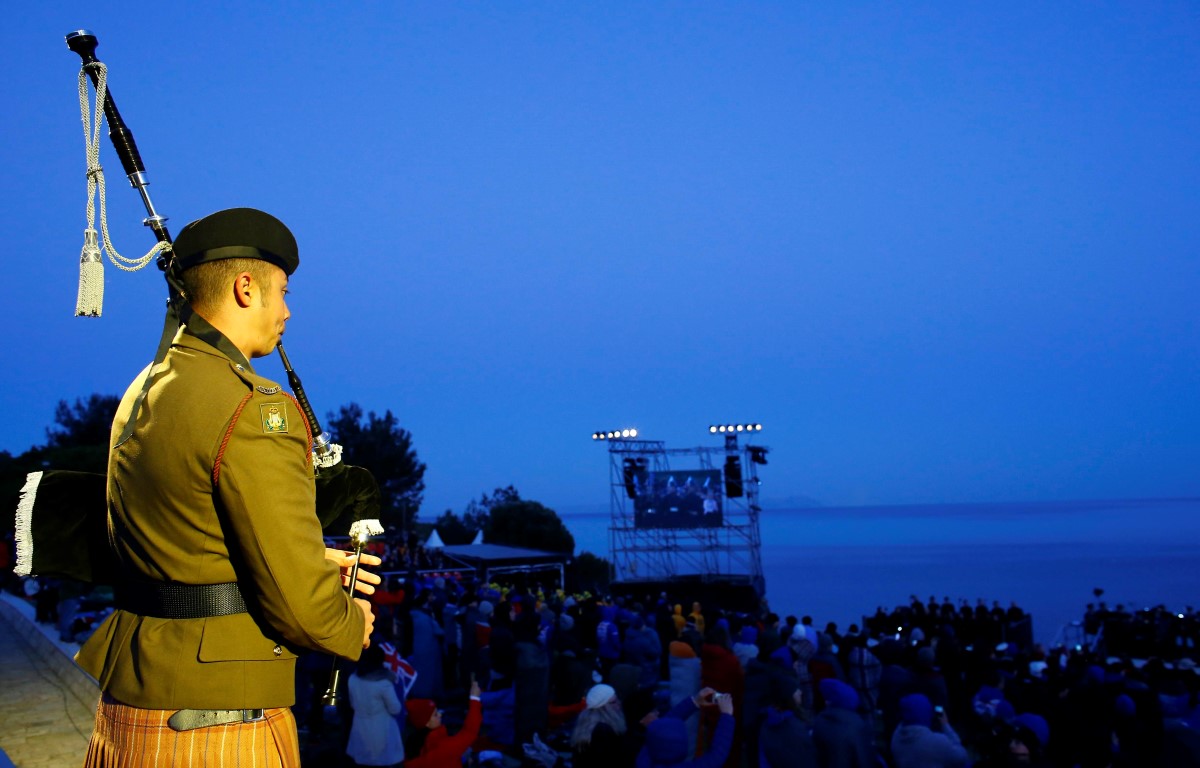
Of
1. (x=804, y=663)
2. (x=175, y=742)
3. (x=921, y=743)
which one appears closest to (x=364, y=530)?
(x=175, y=742)

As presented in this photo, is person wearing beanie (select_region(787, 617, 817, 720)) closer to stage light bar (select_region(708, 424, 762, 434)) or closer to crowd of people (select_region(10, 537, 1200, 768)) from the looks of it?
crowd of people (select_region(10, 537, 1200, 768))

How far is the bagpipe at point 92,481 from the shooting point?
1.79 meters

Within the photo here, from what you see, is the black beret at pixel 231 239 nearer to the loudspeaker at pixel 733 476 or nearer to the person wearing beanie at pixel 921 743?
the person wearing beanie at pixel 921 743

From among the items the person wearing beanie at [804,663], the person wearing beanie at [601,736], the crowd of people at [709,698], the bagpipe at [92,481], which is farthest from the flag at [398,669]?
the bagpipe at [92,481]

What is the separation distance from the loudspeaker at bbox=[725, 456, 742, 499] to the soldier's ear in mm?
27937

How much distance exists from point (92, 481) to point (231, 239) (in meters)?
0.61

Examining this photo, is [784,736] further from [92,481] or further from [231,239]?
[231,239]

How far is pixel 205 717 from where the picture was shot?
1.51 metres

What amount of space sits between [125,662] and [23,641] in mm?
9191

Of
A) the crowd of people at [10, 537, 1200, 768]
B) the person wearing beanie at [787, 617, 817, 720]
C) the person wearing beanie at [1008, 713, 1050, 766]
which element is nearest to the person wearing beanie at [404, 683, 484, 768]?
the crowd of people at [10, 537, 1200, 768]

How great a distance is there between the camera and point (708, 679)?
7.65 meters

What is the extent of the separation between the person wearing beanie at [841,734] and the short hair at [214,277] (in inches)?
203

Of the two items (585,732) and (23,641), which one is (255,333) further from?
(23,641)

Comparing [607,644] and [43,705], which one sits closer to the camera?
[43,705]
